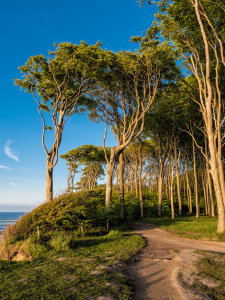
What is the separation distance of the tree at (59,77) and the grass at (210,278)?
11225mm

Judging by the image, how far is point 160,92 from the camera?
63.0 ft

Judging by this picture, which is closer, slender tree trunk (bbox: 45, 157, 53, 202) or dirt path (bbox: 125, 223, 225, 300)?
dirt path (bbox: 125, 223, 225, 300)

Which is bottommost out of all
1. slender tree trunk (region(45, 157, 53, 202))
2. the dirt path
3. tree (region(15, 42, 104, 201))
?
the dirt path

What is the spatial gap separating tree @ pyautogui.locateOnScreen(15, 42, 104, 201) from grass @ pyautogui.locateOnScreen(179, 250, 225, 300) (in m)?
11.2

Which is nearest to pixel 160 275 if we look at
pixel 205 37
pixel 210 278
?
pixel 210 278

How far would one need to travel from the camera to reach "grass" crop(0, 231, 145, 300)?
13.9 feet

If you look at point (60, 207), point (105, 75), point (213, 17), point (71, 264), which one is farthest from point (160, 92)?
point (71, 264)

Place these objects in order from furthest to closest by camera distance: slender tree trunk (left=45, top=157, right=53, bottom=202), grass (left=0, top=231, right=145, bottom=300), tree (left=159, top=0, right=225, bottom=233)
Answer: slender tree trunk (left=45, top=157, right=53, bottom=202) < tree (left=159, top=0, right=225, bottom=233) < grass (left=0, top=231, right=145, bottom=300)

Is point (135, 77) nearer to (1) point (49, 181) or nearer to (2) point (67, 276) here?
(1) point (49, 181)

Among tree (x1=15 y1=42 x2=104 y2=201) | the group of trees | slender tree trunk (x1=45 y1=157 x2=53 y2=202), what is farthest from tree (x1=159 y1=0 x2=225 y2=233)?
slender tree trunk (x1=45 y1=157 x2=53 y2=202)

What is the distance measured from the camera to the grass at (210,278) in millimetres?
4293

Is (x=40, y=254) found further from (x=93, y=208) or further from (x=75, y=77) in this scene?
(x=75, y=77)

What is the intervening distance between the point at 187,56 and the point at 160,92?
3833mm

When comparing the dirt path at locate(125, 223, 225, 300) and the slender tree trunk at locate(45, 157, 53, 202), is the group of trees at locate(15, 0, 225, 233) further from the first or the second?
the dirt path at locate(125, 223, 225, 300)
